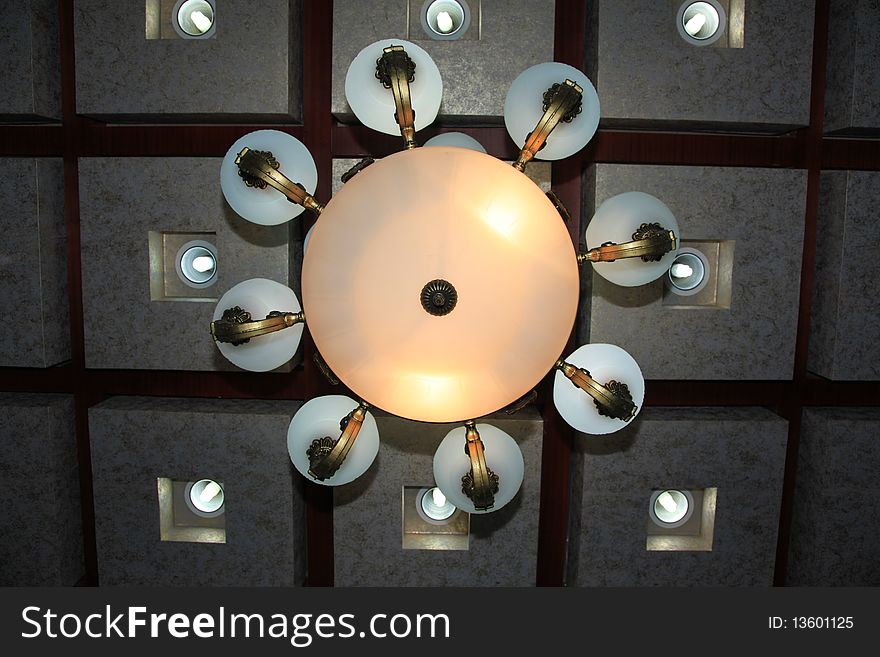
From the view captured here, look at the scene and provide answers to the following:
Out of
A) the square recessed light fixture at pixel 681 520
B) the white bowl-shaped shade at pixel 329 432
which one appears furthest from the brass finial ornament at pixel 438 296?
the square recessed light fixture at pixel 681 520

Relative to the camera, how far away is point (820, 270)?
2.36 meters

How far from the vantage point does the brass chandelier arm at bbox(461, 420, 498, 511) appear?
1.57 metres

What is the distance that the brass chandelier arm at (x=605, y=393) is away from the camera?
1571 millimetres

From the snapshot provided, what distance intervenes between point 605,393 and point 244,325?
1023mm

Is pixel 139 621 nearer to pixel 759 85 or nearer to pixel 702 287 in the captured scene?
pixel 702 287

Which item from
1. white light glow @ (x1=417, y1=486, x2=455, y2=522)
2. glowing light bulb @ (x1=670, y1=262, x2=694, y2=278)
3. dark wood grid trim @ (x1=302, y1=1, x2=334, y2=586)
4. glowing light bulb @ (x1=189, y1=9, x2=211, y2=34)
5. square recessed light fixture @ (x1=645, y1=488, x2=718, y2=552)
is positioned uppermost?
glowing light bulb @ (x1=189, y1=9, x2=211, y2=34)

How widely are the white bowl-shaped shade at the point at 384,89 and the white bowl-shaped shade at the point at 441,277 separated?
28 centimetres

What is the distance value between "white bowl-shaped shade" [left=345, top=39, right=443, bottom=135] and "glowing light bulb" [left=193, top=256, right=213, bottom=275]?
1072 mm

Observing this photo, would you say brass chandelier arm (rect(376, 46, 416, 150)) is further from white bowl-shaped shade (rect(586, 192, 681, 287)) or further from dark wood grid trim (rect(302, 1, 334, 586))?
dark wood grid trim (rect(302, 1, 334, 586))

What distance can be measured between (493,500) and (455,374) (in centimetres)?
43

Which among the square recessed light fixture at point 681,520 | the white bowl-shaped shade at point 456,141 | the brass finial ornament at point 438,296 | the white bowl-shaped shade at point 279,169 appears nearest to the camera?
the brass finial ornament at point 438,296

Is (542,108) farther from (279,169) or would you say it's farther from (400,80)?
(279,169)

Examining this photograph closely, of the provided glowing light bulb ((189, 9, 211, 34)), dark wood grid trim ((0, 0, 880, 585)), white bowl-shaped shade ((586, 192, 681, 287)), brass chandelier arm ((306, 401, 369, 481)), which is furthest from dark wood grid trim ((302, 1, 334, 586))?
white bowl-shaped shade ((586, 192, 681, 287))

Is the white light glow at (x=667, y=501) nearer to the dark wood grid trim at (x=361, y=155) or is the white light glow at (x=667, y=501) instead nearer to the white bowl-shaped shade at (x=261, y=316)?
the dark wood grid trim at (x=361, y=155)
